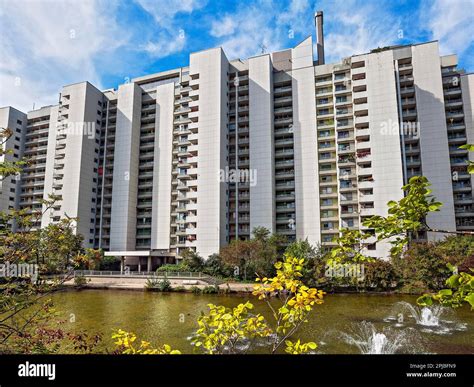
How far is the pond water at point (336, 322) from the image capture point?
12.6 metres

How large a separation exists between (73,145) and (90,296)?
112 ft

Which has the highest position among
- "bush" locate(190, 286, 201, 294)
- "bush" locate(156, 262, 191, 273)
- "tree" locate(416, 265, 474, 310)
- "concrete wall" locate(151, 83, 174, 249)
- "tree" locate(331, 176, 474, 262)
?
"concrete wall" locate(151, 83, 174, 249)

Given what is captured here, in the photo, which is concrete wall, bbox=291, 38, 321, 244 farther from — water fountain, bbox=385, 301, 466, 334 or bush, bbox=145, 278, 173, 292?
water fountain, bbox=385, 301, 466, 334

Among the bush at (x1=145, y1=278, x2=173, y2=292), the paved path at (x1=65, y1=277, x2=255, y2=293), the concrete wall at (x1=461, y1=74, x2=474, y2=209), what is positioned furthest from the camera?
the concrete wall at (x1=461, y1=74, x2=474, y2=209)

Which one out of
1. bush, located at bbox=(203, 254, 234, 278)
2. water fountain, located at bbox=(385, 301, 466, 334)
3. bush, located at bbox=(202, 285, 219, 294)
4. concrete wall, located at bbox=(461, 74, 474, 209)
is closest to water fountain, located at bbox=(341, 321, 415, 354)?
water fountain, located at bbox=(385, 301, 466, 334)

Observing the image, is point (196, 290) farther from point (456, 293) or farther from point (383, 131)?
point (383, 131)

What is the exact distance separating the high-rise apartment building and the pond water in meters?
15.3

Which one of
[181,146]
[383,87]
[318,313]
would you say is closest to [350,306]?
[318,313]

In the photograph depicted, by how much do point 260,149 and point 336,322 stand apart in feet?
104

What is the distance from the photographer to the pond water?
1259 centimetres

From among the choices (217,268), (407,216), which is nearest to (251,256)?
(217,268)

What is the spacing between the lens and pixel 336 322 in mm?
16344

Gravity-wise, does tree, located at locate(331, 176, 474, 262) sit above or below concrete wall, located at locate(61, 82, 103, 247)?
below

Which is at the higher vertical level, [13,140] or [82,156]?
[13,140]
